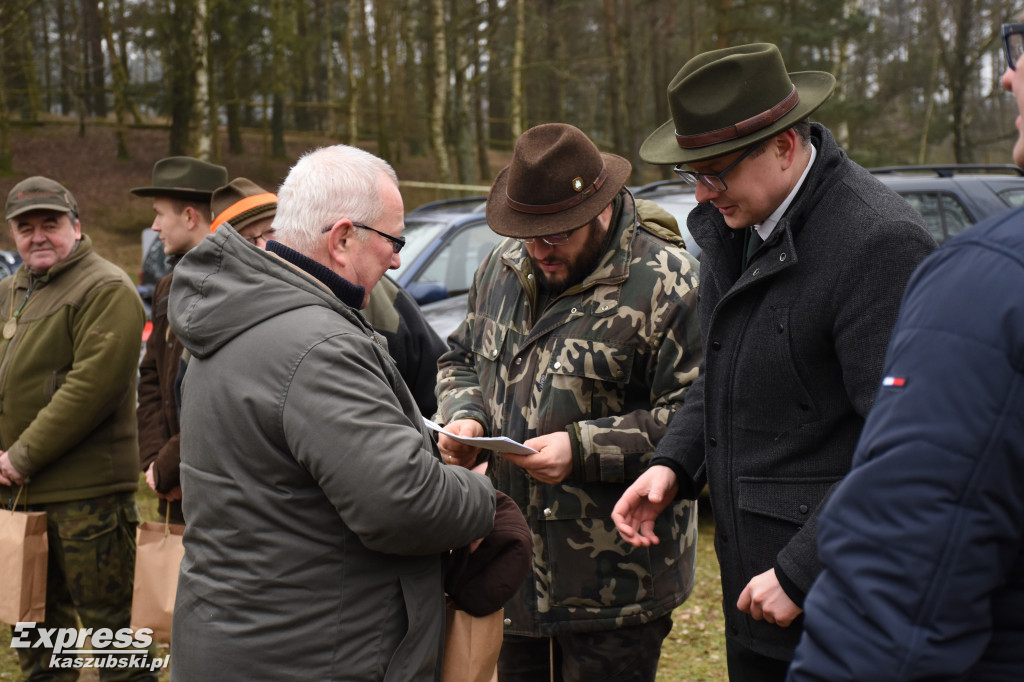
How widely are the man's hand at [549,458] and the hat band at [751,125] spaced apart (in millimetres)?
993

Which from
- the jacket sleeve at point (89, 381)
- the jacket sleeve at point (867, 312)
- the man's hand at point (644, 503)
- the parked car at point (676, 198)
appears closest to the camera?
the jacket sleeve at point (867, 312)

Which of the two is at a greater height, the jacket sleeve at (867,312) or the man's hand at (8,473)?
the jacket sleeve at (867,312)

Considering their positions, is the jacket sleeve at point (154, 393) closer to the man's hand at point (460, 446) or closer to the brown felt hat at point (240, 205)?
the brown felt hat at point (240, 205)

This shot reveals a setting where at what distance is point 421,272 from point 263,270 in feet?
16.6

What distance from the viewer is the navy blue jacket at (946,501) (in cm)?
130

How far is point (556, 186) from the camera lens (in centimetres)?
304

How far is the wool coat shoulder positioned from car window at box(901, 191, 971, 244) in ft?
16.7

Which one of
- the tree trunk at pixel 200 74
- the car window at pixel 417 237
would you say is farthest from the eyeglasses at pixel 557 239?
the tree trunk at pixel 200 74

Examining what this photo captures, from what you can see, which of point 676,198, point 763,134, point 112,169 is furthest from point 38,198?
point 112,169

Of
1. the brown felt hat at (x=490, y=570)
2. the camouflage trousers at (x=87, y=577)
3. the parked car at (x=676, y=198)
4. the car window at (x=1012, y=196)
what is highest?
the car window at (x=1012, y=196)

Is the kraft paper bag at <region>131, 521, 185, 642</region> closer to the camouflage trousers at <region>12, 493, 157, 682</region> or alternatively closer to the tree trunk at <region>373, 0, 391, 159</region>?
the camouflage trousers at <region>12, 493, 157, 682</region>

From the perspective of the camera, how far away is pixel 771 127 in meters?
2.29

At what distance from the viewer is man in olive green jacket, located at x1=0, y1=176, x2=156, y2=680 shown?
168 inches

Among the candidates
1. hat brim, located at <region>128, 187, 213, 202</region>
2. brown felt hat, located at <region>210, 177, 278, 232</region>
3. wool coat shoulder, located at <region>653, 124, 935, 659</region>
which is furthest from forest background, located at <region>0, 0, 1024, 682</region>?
wool coat shoulder, located at <region>653, 124, 935, 659</region>
